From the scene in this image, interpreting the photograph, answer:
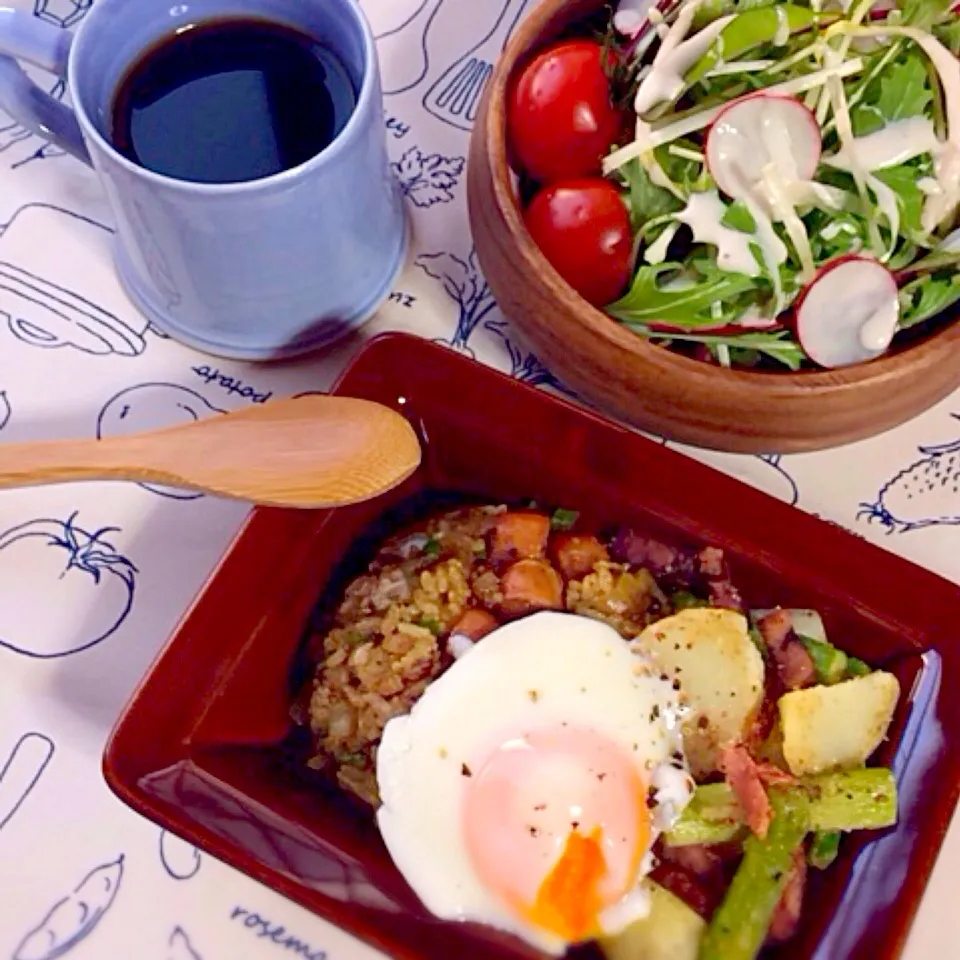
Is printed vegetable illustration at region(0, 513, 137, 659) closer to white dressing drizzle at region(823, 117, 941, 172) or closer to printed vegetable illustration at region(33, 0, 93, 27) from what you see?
printed vegetable illustration at region(33, 0, 93, 27)

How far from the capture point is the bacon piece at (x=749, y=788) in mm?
1100

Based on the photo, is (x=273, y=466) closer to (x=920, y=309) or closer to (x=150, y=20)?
(x=150, y=20)

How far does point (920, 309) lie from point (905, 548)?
0.25 metres

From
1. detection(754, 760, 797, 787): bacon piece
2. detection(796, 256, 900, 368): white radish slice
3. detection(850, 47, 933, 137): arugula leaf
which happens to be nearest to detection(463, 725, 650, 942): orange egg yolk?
detection(754, 760, 797, 787): bacon piece

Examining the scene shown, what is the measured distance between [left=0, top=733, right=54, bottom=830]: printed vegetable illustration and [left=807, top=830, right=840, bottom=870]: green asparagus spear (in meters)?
0.71

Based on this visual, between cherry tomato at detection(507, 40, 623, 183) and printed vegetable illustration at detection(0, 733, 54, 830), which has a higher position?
cherry tomato at detection(507, 40, 623, 183)

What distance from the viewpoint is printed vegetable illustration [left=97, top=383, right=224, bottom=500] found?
4.32 ft

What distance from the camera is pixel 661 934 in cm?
110

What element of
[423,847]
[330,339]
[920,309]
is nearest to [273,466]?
[330,339]

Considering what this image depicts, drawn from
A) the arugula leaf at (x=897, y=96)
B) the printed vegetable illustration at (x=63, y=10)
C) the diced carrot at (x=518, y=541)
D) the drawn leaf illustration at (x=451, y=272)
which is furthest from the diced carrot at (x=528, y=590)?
the printed vegetable illustration at (x=63, y=10)

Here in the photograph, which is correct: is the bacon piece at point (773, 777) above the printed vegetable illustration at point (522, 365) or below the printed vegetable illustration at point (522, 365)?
below

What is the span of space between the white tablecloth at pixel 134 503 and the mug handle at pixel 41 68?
0.20 metres

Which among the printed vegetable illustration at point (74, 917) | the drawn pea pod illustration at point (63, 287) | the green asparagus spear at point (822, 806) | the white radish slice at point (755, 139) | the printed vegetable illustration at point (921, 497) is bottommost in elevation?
the printed vegetable illustration at point (74, 917)

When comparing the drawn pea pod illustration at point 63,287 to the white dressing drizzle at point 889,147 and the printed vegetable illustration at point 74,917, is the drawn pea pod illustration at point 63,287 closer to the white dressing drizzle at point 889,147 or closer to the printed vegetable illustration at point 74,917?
the printed vegetable illustration at point 74,917
